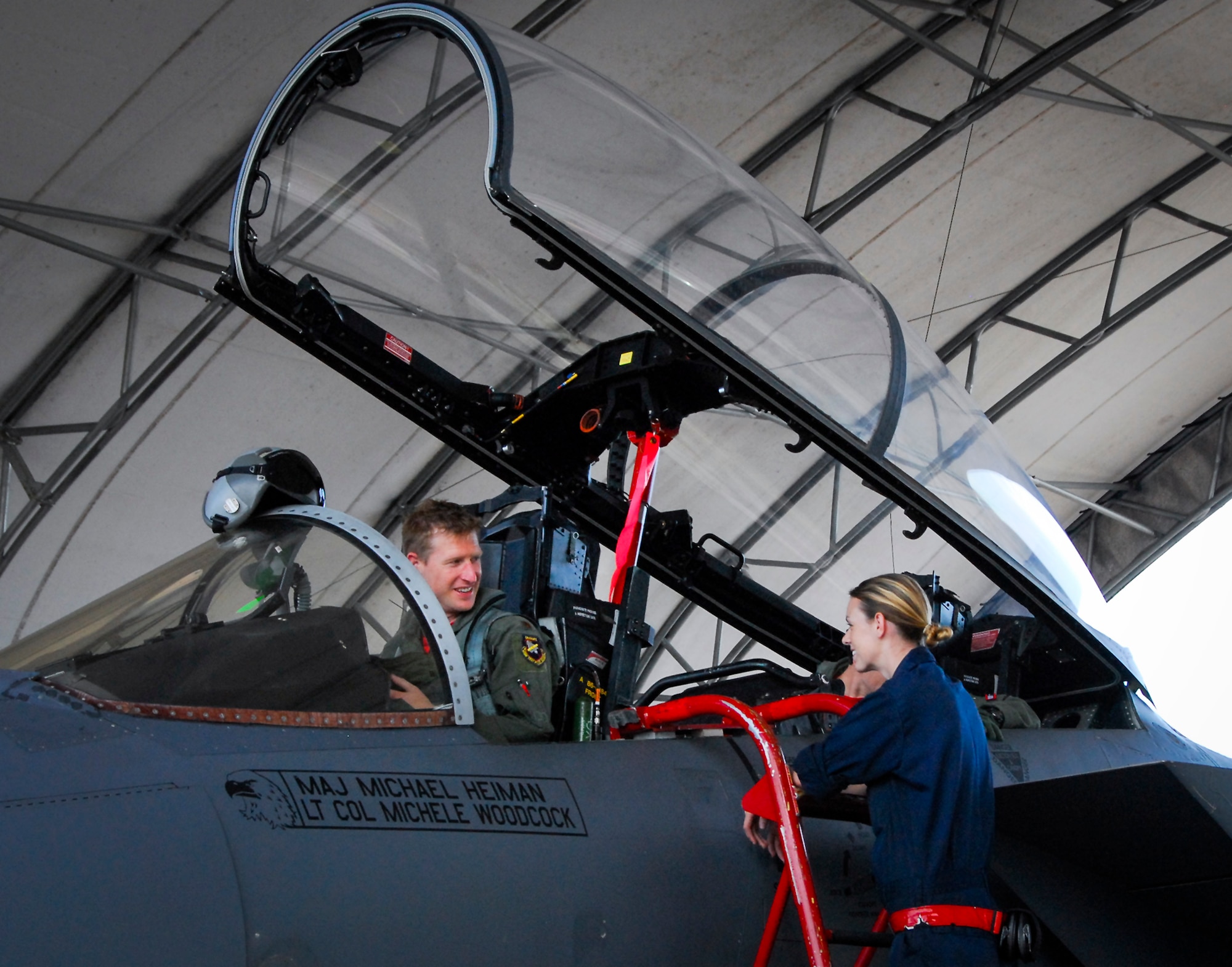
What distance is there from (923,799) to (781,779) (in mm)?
313

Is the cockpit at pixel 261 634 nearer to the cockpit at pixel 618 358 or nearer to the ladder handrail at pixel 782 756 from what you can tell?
the cockpit at pixel 618 358

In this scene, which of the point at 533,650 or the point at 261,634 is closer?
the point at 261,634

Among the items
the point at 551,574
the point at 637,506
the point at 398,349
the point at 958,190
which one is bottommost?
the point at 551,574

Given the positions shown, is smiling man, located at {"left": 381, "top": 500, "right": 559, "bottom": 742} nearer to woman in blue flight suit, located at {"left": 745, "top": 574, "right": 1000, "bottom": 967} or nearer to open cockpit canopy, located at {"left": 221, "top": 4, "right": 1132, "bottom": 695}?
woman in blue flight suit, located at {"left": 745, "top": 574, "right": 1000, "bottom": 967}

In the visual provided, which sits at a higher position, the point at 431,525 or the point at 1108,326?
the point at 1108,326

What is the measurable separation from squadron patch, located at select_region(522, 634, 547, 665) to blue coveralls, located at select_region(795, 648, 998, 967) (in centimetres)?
67

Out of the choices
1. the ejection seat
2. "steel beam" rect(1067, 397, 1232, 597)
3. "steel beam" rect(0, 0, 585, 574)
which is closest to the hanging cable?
"steel beam" rect(0, 0, 585, 574)

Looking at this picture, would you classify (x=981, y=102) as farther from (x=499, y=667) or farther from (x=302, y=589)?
(x=302, y=589)

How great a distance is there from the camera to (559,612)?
375 centimetres

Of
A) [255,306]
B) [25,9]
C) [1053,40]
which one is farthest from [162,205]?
[1053,40]

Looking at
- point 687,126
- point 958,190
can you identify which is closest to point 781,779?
point 687,126

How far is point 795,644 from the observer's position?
5094 millimetres

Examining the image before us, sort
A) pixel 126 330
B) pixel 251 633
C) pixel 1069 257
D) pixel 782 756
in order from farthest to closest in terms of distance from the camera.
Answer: pixel 1069 257 → pixel 126 330 → pixel 782 756 → pixel 251 633

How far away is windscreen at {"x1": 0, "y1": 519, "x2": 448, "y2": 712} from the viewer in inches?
88.5
